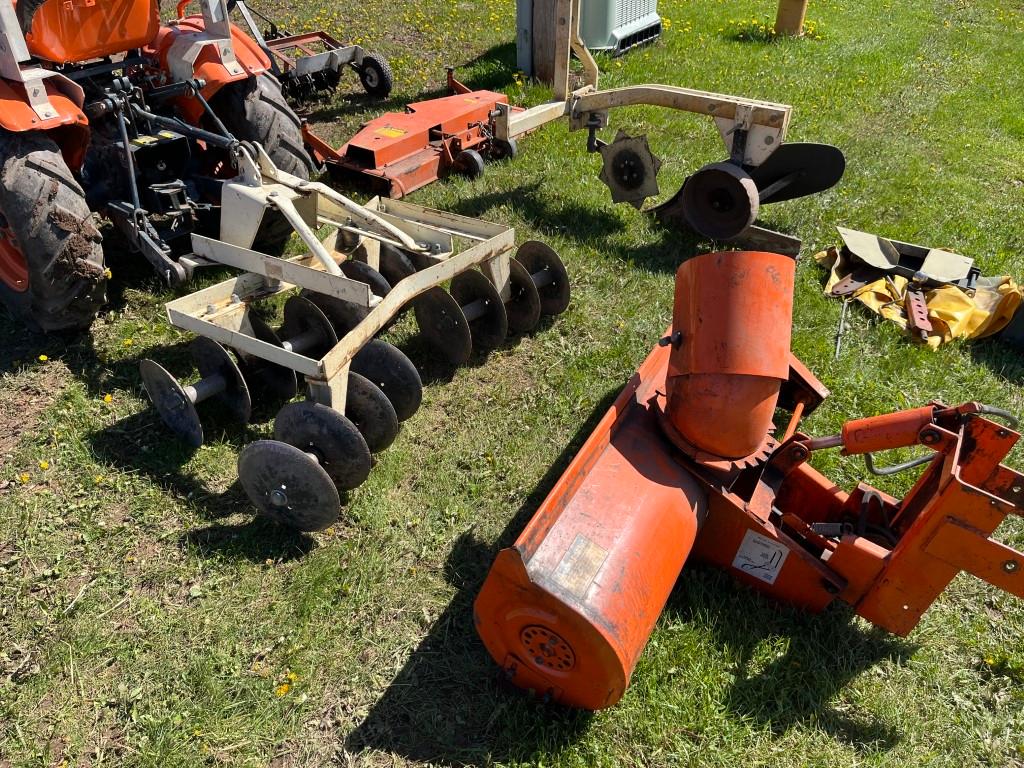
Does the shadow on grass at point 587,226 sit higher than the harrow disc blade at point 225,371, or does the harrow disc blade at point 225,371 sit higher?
the harrow disc blade at point 225,371

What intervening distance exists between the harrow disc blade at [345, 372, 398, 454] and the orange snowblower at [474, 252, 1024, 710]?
41.6 inches

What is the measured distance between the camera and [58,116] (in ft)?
12.5

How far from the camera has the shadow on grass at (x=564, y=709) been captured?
262 cm

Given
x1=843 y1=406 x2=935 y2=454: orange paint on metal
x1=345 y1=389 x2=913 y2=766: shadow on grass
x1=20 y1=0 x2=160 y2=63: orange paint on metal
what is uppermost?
x1=20 y1=0 x2=160 y2=63: orange paint on metal

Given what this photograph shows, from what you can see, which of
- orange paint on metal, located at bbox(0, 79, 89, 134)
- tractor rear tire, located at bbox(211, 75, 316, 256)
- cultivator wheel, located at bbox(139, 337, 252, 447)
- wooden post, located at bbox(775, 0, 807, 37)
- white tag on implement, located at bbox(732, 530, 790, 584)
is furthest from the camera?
wooden post, located at bbox(775, 0, 807, 37)

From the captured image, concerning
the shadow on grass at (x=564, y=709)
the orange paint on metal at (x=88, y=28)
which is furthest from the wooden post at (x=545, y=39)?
the shadow on grass at (x=564, y=709)

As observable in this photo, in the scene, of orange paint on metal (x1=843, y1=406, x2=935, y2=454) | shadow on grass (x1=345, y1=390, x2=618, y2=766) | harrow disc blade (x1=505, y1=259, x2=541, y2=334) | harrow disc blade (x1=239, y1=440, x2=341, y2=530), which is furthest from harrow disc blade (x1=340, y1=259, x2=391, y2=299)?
orange paint on metal (x1=843, y1=406, x2=935, y2=454)

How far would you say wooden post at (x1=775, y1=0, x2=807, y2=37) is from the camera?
1012 centimetres

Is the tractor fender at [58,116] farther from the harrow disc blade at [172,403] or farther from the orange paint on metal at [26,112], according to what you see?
the harrow disc blade at [172,403]

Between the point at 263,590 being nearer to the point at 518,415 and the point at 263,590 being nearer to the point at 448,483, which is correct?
the point at 448,483

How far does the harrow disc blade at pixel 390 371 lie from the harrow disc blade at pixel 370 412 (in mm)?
123

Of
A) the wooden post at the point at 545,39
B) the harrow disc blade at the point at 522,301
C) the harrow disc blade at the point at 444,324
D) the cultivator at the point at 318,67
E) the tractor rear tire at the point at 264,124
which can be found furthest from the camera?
the wooden post at the point at 545,39

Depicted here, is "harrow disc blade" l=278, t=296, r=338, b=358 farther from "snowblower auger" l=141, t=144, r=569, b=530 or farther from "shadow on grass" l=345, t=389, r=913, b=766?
"shadow on grass" l=345, t=389, r=913, b=766

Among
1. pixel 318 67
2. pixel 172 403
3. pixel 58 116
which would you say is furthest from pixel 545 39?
pixel 172 403
